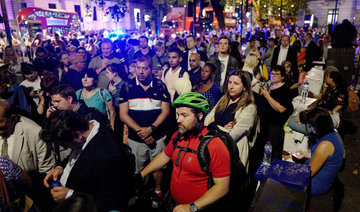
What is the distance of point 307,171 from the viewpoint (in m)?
2.68

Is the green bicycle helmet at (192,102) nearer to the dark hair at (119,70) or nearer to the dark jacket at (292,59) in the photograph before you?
the dark hair at (119,70)

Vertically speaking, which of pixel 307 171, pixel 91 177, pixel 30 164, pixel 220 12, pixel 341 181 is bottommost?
pixel 341 181

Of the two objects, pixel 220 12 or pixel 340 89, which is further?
pixel 220 12

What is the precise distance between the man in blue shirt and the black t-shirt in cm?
198

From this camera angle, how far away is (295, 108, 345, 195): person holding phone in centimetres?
347

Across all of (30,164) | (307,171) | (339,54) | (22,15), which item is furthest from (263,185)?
(22,15)

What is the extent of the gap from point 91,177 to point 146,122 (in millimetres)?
2195

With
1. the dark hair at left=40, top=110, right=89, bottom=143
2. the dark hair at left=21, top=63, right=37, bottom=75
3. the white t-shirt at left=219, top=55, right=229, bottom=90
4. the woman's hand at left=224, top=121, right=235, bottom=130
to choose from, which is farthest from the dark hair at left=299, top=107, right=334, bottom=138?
the dark hair at left=21, top=63, right=37, bottom=75

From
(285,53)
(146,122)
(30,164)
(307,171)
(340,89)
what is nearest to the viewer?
(307,171)

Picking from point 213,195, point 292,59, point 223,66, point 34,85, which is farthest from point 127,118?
point 292,59

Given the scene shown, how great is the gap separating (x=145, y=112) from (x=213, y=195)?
2287 millimetres

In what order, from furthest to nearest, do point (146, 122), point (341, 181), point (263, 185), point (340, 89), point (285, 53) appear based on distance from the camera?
point (285, 53) → point (340, 89) → point (341, 181) → point (146, 122) → point (263, 185)

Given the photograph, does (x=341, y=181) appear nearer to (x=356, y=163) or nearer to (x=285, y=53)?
(x=356, y=163)

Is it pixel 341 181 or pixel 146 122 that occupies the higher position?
pixel 146 122
